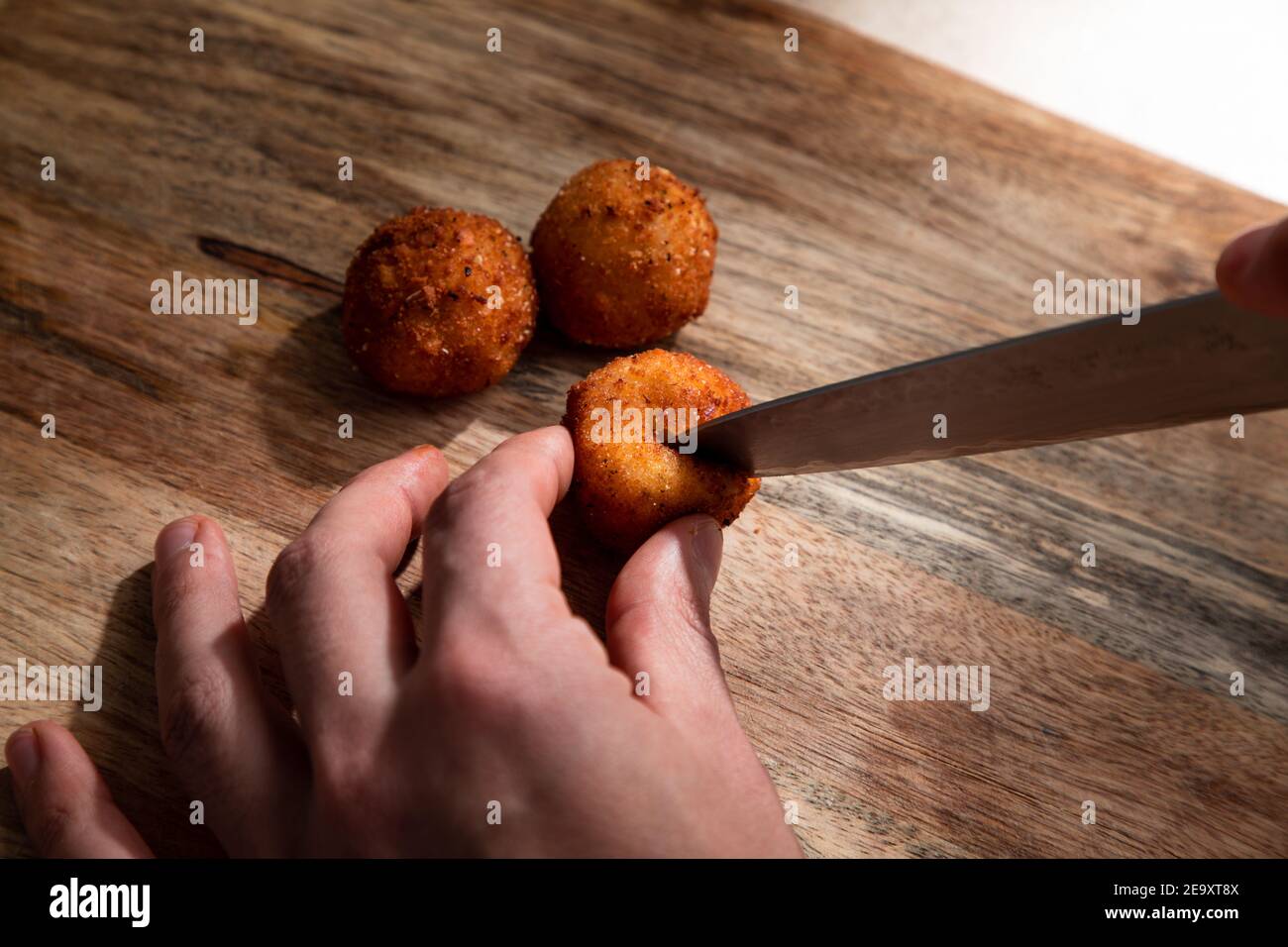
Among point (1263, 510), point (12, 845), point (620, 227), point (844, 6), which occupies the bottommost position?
point (12, 845)

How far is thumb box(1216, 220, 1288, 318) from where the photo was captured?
2.77 feet

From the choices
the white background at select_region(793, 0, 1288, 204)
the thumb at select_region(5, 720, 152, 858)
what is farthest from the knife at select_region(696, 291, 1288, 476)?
the white background at select_region(793, 0, 1288, 204)

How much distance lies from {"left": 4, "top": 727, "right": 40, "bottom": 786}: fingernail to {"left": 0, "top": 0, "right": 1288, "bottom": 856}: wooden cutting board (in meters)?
0.05

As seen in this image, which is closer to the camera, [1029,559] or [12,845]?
[12,845]

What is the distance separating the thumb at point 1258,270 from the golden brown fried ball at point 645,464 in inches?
26.1

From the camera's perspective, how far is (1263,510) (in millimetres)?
1565

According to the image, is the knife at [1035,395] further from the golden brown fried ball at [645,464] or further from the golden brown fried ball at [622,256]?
the golden brown fried ball at [622,256]

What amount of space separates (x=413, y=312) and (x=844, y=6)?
1.64m

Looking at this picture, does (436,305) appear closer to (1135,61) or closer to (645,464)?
(645,464)

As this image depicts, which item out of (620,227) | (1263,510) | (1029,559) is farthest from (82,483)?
(1263,510)

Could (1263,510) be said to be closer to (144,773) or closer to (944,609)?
(944,609)

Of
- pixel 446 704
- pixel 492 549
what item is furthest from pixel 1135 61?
pixel 446 704

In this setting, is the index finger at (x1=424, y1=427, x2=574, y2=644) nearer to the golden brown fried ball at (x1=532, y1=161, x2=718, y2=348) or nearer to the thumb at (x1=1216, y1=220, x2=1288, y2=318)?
the golden brown fried ball at (x1=532, y1=161, x2=718, y2=348)

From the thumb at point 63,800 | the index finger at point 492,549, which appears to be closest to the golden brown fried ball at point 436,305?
the index finger at point 492,549
